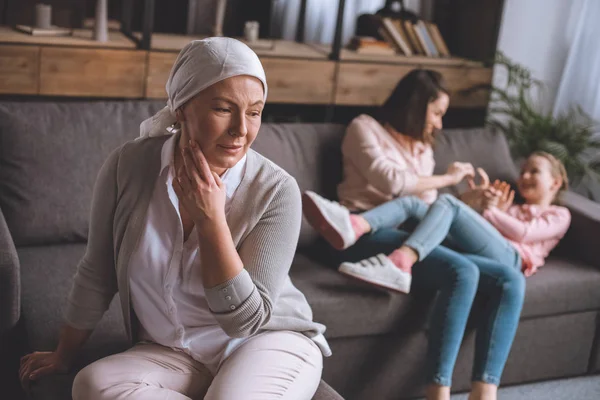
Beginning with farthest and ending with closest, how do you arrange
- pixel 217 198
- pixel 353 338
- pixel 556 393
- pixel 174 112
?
pixel 556 393
pixel 353 338
pixel 174 112
pixel 217 198

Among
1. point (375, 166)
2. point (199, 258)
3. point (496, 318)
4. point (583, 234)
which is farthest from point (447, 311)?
point (199, 258)

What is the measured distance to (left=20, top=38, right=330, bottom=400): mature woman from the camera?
160 cm

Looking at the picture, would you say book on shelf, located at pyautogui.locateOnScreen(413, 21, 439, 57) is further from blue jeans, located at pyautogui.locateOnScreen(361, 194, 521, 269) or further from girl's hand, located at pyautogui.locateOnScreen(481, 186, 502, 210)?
blue jeans, located at pyautogui.locateOnScreen(361, 194, 521, 269)

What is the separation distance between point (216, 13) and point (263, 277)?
2.33 meters

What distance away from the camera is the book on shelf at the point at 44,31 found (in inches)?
131

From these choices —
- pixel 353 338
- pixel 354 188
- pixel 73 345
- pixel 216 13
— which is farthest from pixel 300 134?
pixel 73 345

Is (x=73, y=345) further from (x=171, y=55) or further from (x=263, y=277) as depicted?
(x=171, y=55)

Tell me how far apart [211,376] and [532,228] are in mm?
1460

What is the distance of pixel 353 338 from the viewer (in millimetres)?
2471

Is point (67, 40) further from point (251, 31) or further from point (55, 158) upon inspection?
point (55, 158)

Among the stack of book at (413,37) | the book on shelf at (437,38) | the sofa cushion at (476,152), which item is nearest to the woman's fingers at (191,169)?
the sofa cushion at (476,152)

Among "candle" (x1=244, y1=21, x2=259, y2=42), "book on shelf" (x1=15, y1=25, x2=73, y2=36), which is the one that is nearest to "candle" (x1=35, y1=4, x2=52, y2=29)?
"book on shelf" (x1=15, y1=25, x2=73, y2=36)

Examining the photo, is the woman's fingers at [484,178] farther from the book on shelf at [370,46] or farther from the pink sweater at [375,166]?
the book on shelf at [370,46]

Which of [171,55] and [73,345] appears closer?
[73,345]
